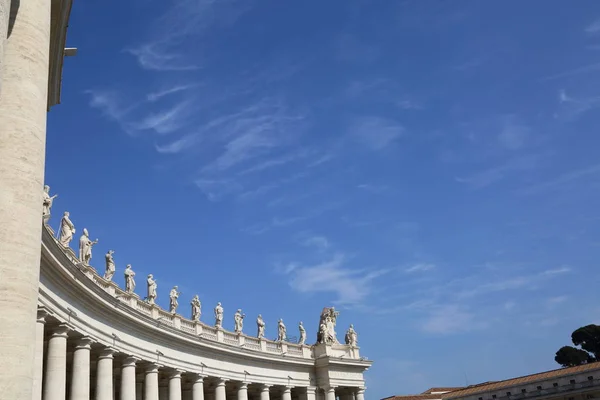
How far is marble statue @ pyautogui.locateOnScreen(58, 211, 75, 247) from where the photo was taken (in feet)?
154

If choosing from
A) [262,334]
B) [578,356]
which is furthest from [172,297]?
[578,356]

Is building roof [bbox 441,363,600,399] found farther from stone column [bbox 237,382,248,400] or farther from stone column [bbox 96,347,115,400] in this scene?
stone column [bbox 96,347,115,400]

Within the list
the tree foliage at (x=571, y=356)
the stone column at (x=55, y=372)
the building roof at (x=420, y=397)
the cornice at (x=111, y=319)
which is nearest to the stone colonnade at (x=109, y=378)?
the stone column at (x=55, y=372)

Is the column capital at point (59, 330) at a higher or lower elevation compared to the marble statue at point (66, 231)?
lower

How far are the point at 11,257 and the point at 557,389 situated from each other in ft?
442

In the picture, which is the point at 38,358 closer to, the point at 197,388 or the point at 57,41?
the point at 57,41

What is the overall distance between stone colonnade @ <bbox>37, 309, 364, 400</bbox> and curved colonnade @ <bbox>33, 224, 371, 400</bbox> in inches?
2.8

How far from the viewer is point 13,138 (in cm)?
1947

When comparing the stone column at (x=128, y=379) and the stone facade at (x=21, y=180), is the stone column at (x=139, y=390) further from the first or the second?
the stone facade at (x=21, y=180)

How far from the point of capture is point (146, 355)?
194 feet

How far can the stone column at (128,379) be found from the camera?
53.7 metres

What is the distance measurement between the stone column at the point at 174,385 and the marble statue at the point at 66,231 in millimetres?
22035

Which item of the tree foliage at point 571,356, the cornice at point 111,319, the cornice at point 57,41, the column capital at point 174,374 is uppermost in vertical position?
the tree foliage at point 571,356

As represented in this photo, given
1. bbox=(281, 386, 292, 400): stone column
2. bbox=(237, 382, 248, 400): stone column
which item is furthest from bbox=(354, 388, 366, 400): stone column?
bbox=(237, 382, 248, 400): stone column
